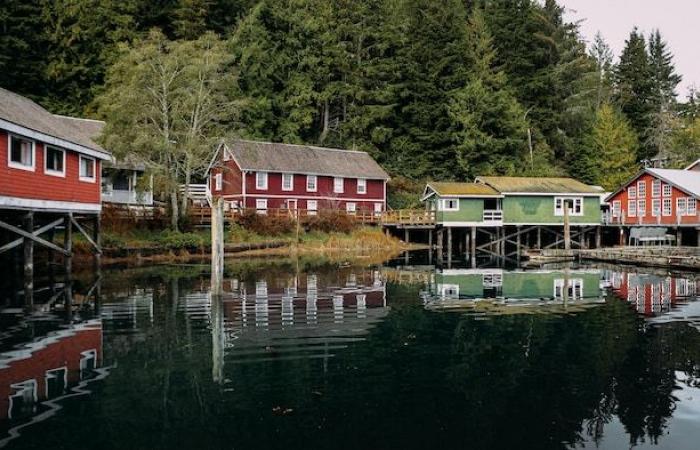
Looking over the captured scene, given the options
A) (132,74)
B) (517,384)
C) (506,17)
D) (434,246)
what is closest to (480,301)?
(517,384)

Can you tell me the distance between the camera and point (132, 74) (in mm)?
39219

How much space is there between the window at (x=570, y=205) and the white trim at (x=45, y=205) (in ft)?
123

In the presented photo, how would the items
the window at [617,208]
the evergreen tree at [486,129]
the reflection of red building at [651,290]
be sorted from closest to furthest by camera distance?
the reflection of red building at [651,290]
the window at [617,208]
the evergreen tree at [486,129]

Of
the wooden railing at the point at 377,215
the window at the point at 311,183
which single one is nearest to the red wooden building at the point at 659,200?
the wooden railing at the point at 377,215

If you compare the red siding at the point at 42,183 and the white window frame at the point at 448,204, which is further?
the white window frame at the point at 448,204

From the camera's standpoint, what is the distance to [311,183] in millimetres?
56094

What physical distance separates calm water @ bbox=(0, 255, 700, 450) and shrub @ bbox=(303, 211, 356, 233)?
26.2m

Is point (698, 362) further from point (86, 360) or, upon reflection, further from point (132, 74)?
point (132, 74)

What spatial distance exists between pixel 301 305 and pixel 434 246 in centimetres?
3620

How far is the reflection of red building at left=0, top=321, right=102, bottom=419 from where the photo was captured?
10297mm

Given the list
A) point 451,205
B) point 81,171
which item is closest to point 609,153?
point 451,205

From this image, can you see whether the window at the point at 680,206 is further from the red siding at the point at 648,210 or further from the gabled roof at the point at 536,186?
the gabled roof at the point at 536,186

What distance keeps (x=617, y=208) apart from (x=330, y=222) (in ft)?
90.3

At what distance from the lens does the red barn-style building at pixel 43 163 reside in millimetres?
22219
